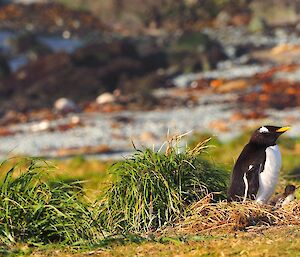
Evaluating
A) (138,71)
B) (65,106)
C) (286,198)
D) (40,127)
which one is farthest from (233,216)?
(138,71)

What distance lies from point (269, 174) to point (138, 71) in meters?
19.8

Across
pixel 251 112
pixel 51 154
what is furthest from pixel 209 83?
pixel 51 154

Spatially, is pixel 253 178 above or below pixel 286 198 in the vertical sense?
above

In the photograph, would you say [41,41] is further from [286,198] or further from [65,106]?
[286,198]

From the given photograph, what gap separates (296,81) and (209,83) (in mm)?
2256

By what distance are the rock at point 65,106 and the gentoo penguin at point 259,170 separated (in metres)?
15.3

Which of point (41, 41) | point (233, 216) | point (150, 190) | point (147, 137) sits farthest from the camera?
point (41, 41)

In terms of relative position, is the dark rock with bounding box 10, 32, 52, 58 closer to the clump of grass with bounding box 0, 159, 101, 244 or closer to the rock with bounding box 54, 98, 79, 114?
the rock with bounding box 54, 98, 79, 114

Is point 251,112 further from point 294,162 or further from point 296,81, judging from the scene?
point 294,162

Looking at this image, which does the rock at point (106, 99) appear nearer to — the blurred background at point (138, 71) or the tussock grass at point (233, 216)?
the blurred background at point (138, 71)

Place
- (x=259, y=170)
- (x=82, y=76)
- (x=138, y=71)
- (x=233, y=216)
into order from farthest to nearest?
(x=138, y=71)
(x=82, y=76)
(x=259, y=170)
(x=233, y=216)

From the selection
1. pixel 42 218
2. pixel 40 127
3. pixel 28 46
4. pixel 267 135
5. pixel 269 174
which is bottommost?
pixel 40 127

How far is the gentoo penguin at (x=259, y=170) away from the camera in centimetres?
809

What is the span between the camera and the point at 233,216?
25.3 feet
